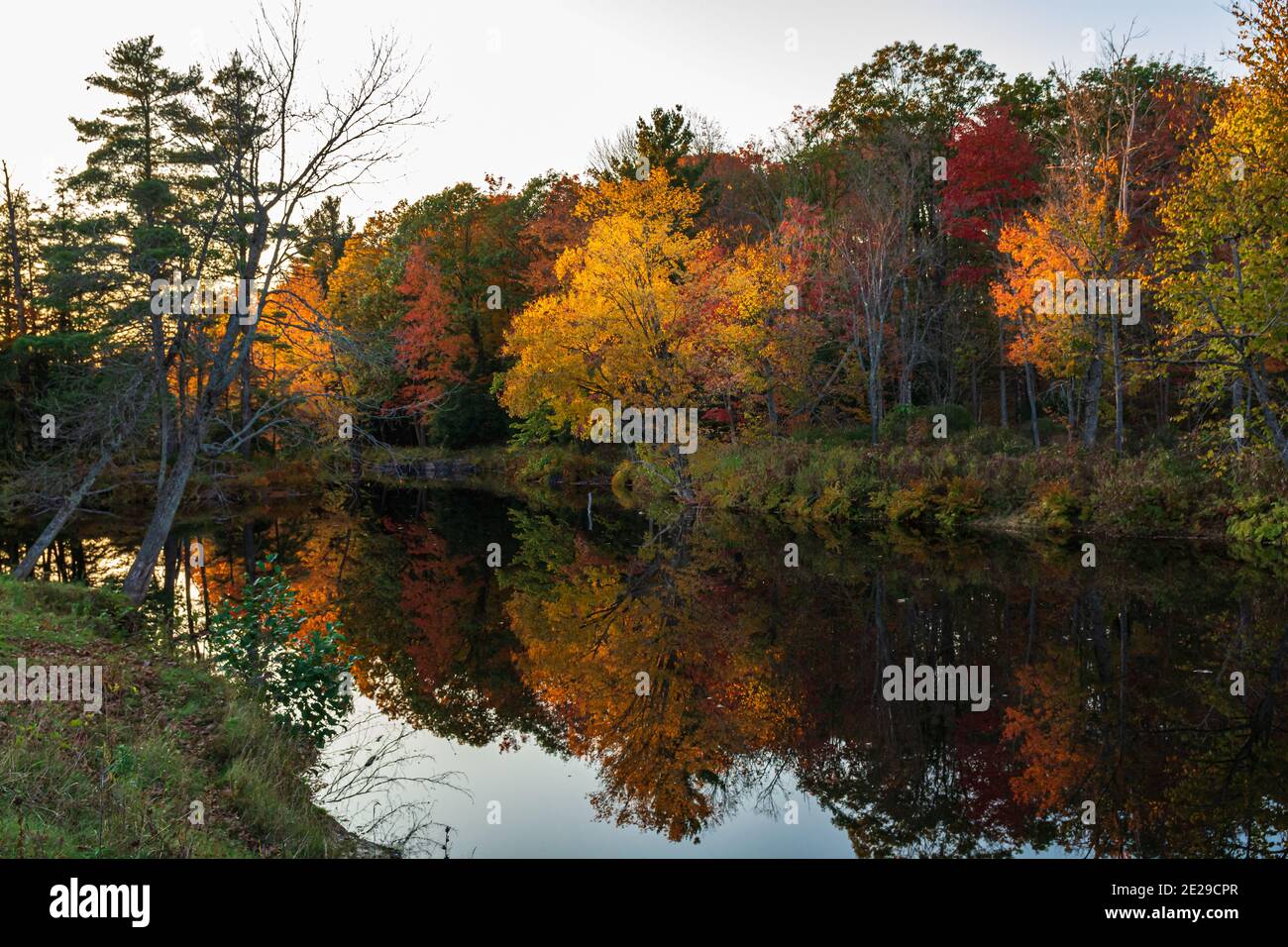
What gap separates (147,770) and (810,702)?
288 inches

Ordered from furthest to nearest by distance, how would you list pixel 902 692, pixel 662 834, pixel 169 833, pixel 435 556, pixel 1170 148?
1. pixel 1170 148
2. pixel 435 556
3. pixel 902 692
4. pixel 662 834
5. pixel 169 833

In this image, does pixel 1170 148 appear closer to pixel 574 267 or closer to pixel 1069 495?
pixel 1069 495

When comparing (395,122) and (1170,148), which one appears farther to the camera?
(1170,148)

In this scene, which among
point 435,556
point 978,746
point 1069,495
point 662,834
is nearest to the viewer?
point 662,834

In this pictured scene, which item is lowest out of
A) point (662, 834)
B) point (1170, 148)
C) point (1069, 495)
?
point (662, 834)

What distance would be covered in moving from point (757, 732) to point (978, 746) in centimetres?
242

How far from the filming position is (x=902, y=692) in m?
10.9

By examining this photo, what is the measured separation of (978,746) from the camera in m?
9.04

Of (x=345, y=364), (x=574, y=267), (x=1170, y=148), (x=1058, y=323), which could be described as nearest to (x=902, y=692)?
(x=345, y=364)

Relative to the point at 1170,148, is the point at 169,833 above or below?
below

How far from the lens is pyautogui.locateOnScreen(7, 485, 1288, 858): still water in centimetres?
765

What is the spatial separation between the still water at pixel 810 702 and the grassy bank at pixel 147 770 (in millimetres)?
1033

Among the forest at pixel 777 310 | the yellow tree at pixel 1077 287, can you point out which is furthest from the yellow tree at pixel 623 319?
the yellow tree at pixel 1077 287

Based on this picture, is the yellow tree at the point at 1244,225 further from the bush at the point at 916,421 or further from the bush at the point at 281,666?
the bush at the point at 281,666
